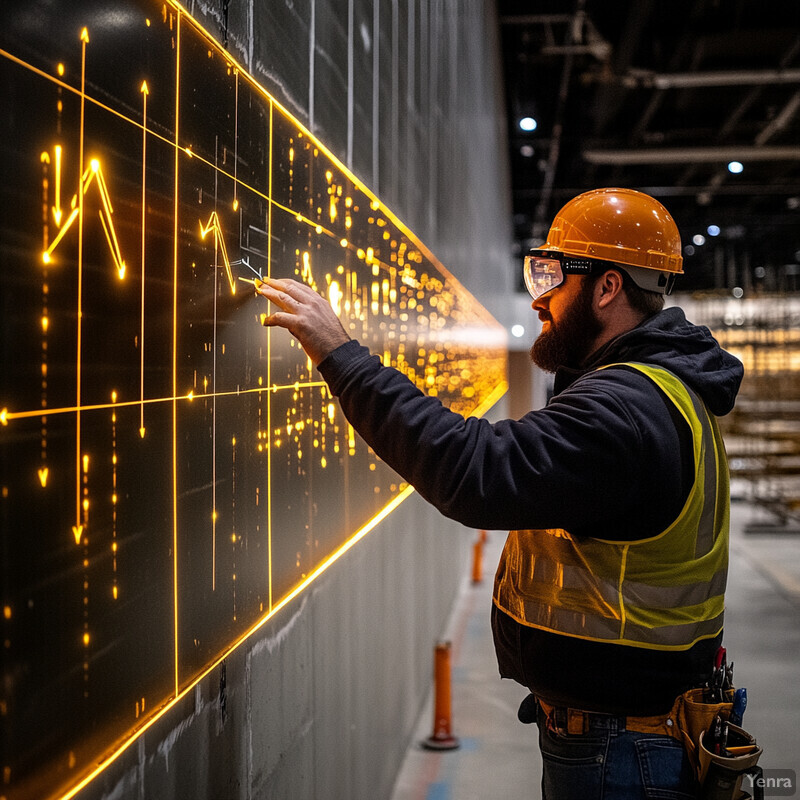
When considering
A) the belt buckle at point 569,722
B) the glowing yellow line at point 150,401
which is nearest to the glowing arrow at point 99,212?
the glowing yellow line at point 150,401

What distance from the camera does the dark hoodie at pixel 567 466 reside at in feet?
5.26

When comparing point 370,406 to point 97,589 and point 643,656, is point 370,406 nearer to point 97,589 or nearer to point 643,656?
point 97,589

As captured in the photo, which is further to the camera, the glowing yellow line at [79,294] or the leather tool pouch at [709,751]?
the leather tool pouch at [709,751]

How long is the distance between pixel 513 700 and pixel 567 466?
4.04m

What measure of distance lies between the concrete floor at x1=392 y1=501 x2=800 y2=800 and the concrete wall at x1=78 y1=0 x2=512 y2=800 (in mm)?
216

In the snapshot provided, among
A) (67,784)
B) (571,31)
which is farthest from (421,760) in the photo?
(571,31)

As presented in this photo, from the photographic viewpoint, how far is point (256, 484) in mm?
1861

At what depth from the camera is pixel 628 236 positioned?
212 cm

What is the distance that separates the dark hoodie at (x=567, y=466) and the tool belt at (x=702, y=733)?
0.13 ft

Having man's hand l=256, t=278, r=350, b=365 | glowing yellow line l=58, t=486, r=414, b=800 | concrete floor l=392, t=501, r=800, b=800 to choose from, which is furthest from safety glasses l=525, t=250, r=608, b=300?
concrete floor l=392, t=501, r=800, b=800

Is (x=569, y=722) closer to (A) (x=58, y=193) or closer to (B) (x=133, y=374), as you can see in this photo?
(B) (x=133, y=374)

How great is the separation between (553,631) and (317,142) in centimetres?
133

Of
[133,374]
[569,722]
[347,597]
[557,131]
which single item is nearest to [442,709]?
[347,597]

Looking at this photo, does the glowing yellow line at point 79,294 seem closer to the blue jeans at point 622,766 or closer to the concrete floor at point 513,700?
the blue jeans at point 622,766
